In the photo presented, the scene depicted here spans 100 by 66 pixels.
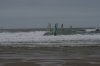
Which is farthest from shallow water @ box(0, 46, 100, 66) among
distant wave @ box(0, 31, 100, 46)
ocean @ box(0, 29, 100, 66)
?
distant wave @ box(0, 31, 100, 46)

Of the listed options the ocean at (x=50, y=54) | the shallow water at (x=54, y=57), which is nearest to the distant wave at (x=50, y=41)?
the ocean at (x=50, y=54)

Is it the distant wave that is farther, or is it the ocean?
the distant wave

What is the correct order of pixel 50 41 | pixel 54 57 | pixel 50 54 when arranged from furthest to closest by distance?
pixel 50 41, pixel 50 54, pixel 54 57

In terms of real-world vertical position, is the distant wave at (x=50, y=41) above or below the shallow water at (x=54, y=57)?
below

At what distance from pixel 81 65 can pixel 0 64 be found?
3.74 m

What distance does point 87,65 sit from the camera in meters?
13.3

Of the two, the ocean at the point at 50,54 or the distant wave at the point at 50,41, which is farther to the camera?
the distant wave at the point at 50,41

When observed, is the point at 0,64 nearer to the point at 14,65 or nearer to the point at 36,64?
the point at 14,65

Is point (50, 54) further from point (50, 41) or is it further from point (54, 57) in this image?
point (50, 41)

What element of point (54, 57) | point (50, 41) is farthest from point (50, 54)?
point (50, 41)

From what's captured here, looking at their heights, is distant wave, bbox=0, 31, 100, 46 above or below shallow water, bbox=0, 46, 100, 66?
below

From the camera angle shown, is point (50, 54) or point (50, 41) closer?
point (50, 54)

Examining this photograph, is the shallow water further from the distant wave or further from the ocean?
the distant wave

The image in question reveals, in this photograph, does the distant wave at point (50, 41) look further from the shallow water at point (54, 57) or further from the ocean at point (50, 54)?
the shallow water at point (54, 57)
